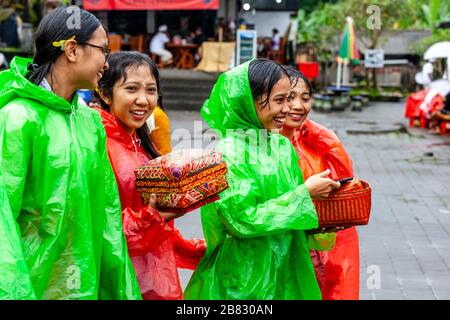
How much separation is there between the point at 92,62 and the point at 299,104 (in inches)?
67.7

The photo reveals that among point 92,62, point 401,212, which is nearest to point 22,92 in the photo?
point 92,62

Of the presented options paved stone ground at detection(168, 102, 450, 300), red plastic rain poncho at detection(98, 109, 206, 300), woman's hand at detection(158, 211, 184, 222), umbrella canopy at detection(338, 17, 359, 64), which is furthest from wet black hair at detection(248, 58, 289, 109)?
umbrella canopy at detection(338, 17, 359, 64)

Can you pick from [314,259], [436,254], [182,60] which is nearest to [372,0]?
[182,60]

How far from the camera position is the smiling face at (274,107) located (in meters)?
3.82

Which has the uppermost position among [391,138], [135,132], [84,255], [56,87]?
[56,87]

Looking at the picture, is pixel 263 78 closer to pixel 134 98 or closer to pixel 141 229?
pixel 134 98

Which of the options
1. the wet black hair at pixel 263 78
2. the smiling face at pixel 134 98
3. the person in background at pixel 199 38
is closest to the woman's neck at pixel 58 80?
the smiling face at pixel 134 98

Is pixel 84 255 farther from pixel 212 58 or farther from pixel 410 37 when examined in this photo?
pixel 410 37

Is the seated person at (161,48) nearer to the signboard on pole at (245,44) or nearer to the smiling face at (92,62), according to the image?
the signboard on pole at (245,44)

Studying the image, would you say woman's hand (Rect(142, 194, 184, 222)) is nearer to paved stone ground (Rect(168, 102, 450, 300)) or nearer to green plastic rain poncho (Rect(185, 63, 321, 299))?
green plastic rain poncho (Rect(185, 63, 321, 299))

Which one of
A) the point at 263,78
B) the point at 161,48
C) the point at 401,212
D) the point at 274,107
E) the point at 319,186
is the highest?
the point at 263,78

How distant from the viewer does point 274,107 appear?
12.5 ft

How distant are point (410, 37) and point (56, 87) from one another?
31.8 metres
